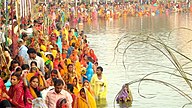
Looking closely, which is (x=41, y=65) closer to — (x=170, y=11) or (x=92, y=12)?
(x=92, y=12)

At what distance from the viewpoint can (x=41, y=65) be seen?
8562 mm

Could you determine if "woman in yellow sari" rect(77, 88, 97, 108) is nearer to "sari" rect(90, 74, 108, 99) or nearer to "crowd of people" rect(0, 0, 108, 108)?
"crowd of people" rect(0, 0, 108, 108)

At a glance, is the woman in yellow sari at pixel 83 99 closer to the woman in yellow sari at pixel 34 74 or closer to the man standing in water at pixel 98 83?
the woman in yellow sari at pixel 34 74

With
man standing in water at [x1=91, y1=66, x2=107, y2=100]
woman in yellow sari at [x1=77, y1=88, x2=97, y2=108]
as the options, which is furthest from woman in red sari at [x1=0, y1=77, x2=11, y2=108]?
man standing in water at [x1=91, y1=66, x2=107, y2=100]

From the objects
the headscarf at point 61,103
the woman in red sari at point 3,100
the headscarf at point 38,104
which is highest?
the woman in red sari at point 3,100

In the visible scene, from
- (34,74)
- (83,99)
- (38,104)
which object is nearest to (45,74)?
(83,99)

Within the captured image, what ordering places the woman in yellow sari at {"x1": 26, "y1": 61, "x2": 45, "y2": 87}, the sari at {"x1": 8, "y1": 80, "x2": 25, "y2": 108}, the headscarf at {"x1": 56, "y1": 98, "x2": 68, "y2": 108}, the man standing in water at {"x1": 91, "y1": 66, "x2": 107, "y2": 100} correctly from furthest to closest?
the man standing in water at {"x1": 91, "y1": 66, "x2": 107, "y2": 100}
the woman in yellow sari at {"x1": 26, "y1": 61, "x2": 45, "y2": 87}
the sari at {"x1": 8, "y1": 80, "x2": 25, "y2": 108}
the headscarf at {"x1": 56, "y1": 98, "x2": 68, "y2": 108}

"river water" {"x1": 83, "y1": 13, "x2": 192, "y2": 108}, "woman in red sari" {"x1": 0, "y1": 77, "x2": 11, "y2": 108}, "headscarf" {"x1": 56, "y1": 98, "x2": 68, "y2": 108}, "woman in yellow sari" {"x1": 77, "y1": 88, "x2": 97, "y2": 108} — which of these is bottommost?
"river water" {"x1": 83, "y1": 13, "x2": 192, "y2": 108}

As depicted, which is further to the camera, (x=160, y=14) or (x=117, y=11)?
(x=160, y=14)

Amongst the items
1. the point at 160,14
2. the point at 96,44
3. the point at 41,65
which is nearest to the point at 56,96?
the point at 41,65

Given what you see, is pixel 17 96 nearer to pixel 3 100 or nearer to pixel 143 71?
pixel 3 100

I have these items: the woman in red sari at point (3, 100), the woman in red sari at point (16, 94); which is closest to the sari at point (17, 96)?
the woman in red sari at point (16, 94)

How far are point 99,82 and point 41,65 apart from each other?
6.07 feet

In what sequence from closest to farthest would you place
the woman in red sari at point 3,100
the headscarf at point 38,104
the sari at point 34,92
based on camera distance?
the woman in red sari at point 3,100 < the headscarf at point 38,104 < the sari at point 34,92
